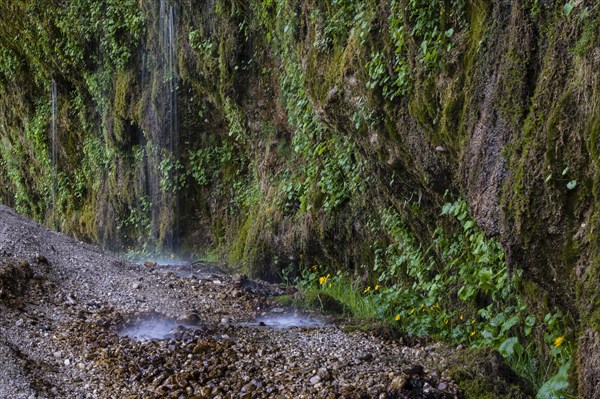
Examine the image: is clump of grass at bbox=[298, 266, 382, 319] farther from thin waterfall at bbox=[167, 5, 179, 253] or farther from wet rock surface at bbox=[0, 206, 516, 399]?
thin waterfall at bbox=[167, 5, 179, 253]

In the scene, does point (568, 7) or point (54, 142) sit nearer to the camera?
point (568, 7)

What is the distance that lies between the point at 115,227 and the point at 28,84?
18.7ft

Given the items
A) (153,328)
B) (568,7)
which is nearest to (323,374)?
(153,328)

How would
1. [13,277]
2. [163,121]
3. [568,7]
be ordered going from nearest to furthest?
[568,7] → [13,277] → [163,121]

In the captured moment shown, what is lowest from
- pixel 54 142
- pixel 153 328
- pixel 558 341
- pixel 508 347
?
pixel 54 142

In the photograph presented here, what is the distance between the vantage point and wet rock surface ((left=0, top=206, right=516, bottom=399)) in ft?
13.8

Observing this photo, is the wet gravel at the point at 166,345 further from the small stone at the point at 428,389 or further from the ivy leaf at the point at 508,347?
the ivy leaf at the point at 508,347

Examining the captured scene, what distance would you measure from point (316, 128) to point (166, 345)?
159 inches

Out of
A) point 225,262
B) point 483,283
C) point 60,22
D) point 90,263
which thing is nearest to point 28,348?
point 90,263

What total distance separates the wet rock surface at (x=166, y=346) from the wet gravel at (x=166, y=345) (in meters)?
0.01

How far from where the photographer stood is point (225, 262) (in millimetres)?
10516

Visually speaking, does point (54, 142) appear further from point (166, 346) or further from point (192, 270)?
point (166, 346)

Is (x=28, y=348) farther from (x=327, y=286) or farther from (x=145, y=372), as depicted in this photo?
(x=327, y=286)

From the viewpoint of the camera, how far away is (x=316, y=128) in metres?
8.38
